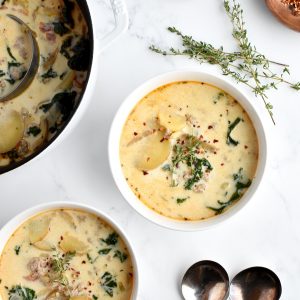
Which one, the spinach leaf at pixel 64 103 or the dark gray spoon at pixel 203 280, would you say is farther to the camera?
the dark gray spoon at pixel 203 280

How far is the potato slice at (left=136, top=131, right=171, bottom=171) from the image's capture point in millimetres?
2312

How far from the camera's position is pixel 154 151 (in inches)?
91.2

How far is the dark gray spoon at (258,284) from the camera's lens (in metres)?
2.46

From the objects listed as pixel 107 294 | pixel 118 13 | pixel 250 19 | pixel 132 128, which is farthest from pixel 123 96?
pixel 107 294

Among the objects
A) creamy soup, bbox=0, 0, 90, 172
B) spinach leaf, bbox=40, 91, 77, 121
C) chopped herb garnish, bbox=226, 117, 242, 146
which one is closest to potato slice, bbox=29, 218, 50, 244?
creamy soup, bbox=0, 0, 90, 172

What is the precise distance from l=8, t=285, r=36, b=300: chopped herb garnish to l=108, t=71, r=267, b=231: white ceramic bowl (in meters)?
0.53

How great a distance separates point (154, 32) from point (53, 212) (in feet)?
2.66

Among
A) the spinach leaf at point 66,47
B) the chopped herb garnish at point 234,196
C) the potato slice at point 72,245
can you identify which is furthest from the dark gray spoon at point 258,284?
the spinach leaf at point 66,47

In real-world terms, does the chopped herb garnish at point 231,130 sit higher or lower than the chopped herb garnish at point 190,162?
higher

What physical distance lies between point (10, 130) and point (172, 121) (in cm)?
62

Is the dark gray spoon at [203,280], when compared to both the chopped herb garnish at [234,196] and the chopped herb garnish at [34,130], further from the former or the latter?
the chopped herb garnish at [34,130]

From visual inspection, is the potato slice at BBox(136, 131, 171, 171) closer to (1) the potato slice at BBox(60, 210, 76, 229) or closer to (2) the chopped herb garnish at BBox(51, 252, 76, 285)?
(1) the potato slice at BBox(60, 210, 76, 229)

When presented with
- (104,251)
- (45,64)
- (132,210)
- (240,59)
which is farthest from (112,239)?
(240,59)

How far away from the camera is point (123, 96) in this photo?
2471mm
